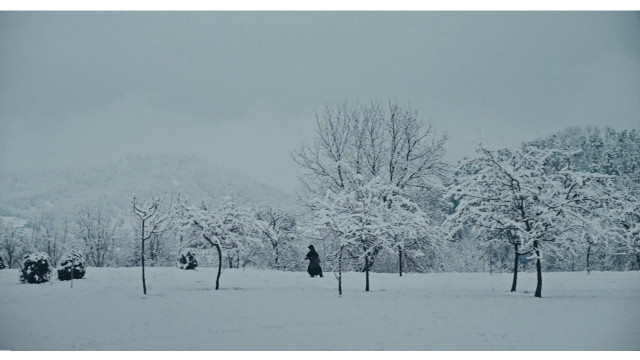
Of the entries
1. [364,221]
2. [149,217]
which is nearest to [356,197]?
[364,221]

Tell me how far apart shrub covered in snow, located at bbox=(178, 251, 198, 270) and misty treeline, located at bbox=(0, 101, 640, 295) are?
A: 591mm

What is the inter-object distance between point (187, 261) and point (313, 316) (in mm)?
11551

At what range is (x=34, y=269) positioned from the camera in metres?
16.8

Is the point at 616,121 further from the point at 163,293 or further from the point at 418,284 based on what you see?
the point at 163,293

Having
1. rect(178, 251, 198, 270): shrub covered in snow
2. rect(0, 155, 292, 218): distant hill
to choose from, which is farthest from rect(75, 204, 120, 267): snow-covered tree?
rect(178, 251, 198, 270): shrub covered in snow

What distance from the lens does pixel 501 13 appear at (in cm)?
1378

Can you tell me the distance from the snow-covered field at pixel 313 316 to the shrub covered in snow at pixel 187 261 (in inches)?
122

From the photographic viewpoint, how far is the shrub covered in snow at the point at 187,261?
70.1 feet

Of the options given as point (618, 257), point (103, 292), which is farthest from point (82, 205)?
point (618, 257)

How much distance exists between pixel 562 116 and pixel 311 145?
12.9 meters

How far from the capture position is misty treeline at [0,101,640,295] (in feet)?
46.3

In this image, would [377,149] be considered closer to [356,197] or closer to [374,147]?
[374,147]

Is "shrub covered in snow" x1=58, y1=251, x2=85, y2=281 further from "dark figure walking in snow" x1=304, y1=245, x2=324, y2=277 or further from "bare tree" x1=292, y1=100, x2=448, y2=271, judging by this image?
"bare tree" x1=292, y1=100, x2=448, y2=271

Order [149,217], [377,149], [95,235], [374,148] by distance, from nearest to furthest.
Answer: [149,217] → [374,148] → [377,149] → [95,235]
